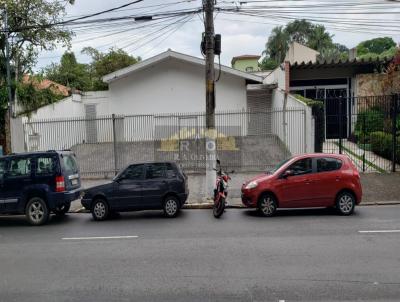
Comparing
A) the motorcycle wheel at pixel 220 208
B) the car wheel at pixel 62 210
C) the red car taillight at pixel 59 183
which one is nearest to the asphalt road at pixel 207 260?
the motorcycle wheel at pixel 220 208

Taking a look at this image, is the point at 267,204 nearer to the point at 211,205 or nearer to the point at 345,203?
the point at 345,203

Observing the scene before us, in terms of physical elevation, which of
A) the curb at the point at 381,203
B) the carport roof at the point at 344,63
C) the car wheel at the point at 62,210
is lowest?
the curb at the point at 381,203

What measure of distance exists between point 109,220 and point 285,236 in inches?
189

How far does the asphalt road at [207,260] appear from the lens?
543cm

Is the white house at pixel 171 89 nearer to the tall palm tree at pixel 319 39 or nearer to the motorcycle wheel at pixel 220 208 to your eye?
the motorcycle wheel at pixel 220 208

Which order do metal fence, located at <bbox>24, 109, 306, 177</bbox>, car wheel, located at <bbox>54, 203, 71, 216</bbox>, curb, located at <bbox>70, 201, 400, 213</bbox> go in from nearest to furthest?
1. car wheel, located at <bbox>54, 203, 71, 216</bbox>
2. curb, located at <bbox>70, 201, 400, 213</bbox>
3. metal fence, located at <bbox>24, 109, 306, 177</bbox>

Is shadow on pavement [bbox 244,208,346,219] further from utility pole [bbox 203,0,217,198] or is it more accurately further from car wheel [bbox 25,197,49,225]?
car wheel [bbox 25,197,49,225]

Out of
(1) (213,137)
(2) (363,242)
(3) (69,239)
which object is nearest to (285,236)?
(2) (363,242)

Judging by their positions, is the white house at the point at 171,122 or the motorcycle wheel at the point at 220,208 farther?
the white house at the point at 171,122

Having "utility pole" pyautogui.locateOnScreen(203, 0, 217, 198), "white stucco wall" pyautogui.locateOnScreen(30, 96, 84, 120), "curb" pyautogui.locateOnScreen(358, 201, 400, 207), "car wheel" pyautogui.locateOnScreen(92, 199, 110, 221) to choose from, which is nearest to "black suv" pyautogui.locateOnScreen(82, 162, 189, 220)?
"car wheel" pyautogui.locateOnScreen(92, 199, 110, 221)

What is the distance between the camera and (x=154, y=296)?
5.31 m

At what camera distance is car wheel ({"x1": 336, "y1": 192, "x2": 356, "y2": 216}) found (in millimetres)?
10711

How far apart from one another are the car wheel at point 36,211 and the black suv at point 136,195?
38.7 inches

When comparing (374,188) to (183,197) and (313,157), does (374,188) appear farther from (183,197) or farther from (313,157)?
(183,197)
